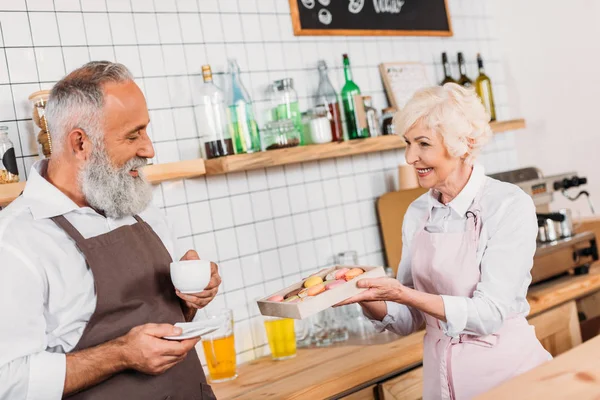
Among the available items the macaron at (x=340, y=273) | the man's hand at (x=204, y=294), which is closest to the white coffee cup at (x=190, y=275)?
the man's hand at (x=204, y=294)

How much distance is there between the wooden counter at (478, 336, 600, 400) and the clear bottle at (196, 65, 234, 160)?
4.66 ft

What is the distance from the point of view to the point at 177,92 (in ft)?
8.97

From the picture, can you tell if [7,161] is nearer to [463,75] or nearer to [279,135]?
[279,135]


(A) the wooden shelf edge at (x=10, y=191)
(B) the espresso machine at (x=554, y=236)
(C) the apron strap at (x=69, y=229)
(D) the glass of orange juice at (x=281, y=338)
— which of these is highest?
(A) the wooden shelf edge at (x=10, y=191)

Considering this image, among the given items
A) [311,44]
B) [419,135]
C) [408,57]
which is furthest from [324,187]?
[419,135]

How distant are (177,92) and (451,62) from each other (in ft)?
5.22

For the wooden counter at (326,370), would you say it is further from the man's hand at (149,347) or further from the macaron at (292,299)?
the man's hand at (149,347)

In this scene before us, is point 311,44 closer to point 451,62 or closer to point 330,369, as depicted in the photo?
point 451,62

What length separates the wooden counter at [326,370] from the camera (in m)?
2.33

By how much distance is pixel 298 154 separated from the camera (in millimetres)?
2836

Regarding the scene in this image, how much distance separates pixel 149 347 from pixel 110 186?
44 centimetres

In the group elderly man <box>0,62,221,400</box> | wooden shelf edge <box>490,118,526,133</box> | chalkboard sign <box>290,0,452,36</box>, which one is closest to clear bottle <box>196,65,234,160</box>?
chalkboard sign <box>290,0,452,36</box>

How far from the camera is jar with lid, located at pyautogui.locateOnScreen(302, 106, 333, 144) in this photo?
3004 millimetres

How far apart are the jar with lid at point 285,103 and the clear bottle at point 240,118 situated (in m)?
0.15
